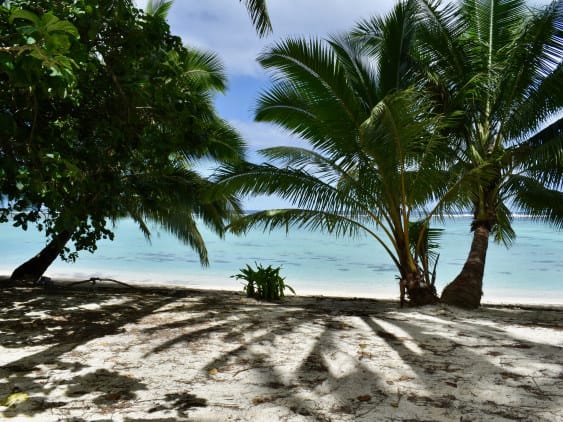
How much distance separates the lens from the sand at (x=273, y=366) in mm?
2816

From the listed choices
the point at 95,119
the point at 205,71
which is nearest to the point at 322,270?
the point at 205,71

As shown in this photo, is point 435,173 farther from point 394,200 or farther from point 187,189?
point 187,189

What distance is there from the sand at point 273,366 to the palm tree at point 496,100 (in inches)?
84.6

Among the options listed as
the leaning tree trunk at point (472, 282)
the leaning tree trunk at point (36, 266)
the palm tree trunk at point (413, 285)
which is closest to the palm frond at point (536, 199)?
the leaning tree trunk at point (472, 282)

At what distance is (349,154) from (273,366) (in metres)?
4.04

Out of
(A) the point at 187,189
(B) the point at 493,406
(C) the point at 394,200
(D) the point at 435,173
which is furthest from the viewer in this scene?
(A) the point at 187,189

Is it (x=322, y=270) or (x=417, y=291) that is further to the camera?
(x=322, y=270)

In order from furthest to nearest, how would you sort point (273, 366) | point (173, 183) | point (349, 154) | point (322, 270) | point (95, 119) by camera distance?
point (322, 270), point (173, 183), point (349, 154), point (95, 119), point (273, 366)

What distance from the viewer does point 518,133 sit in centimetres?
746

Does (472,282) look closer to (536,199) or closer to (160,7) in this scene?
(536,199)

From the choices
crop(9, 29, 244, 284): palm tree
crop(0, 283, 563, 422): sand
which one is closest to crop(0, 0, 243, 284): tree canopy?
crop(9, 29, 244, 284): palm tree

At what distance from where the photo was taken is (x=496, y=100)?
741cm

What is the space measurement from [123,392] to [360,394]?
1.53m

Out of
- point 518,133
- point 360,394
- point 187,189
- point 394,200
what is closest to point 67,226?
point 360,394
